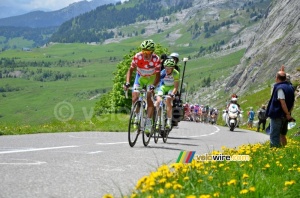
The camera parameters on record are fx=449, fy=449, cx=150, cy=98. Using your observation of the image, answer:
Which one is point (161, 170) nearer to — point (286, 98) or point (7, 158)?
point (7, 158)

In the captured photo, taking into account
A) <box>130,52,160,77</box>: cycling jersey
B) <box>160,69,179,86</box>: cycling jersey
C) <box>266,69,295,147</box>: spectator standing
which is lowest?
<box>266,69,295,147</box>: spectator standing

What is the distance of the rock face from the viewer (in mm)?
132625

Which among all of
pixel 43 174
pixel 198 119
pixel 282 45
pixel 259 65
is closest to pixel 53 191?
pixel 43 174

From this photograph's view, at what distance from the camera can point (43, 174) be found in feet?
21.6

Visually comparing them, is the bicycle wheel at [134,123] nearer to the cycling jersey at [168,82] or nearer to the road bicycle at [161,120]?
the road bicycle at [161,120]

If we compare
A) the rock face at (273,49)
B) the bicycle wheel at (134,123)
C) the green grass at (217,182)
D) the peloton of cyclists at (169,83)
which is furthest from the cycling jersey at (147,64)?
the rock face at (273,49)

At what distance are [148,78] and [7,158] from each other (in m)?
4.98

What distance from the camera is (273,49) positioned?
482 ft

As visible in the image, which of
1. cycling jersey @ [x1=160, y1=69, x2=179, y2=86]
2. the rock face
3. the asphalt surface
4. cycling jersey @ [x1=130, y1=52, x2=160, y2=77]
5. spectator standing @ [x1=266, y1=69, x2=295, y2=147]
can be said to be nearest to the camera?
the asphalt surface

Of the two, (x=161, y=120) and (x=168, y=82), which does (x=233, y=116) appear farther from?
(x=161, y=120)

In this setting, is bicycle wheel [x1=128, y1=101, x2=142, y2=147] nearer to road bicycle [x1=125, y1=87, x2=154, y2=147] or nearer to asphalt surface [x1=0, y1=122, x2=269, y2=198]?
Result: road bicycle [x1=125, y1=87, x2=154, y2=147]

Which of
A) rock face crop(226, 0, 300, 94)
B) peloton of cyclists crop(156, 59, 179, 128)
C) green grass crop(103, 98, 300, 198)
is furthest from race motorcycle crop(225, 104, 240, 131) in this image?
rock face crop(226, 0, 300, 94)

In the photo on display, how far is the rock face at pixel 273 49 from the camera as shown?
133m

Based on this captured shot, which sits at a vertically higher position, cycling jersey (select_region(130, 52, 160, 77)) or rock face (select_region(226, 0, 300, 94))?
rock face (select_region(226, 0, 300, 94))
